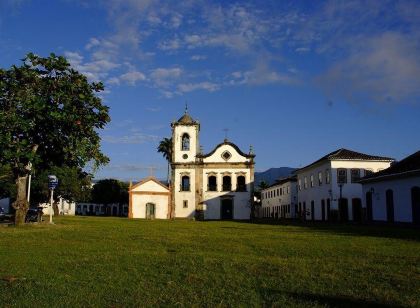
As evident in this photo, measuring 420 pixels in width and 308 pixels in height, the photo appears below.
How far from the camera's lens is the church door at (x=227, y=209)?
51.5m

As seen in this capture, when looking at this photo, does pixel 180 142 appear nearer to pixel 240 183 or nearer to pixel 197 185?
pixel 197 185

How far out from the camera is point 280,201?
7212 cm

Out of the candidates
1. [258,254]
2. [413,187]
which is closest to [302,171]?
[413,187]

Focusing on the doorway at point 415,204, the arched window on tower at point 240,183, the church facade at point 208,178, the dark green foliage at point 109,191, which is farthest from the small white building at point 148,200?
the dark green foliage at point 109,191

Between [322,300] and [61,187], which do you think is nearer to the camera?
[322,300]

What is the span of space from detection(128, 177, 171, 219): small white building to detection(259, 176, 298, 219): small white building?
19.2 metres

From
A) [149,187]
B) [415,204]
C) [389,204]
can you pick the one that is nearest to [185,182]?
[149,187]

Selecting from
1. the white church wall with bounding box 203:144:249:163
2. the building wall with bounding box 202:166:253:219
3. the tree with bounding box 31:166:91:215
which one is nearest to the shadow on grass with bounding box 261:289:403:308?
the tree with bounding box 31:166:91:215

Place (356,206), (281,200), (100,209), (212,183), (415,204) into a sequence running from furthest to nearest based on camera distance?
(100,209) < (281,200) < (212,183) < (356,206) < (415,204)

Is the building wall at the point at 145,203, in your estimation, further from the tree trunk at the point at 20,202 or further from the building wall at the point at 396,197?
the tree trunk at the point at 20,202

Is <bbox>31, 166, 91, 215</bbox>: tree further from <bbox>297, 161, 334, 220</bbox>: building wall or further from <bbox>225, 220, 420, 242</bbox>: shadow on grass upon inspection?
<bbox>225, 220, 420, 242</bbox>: shadow on grass

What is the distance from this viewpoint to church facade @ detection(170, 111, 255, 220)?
2029 inches

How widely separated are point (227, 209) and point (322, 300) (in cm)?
4605

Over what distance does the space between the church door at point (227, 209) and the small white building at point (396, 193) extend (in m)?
18.6
